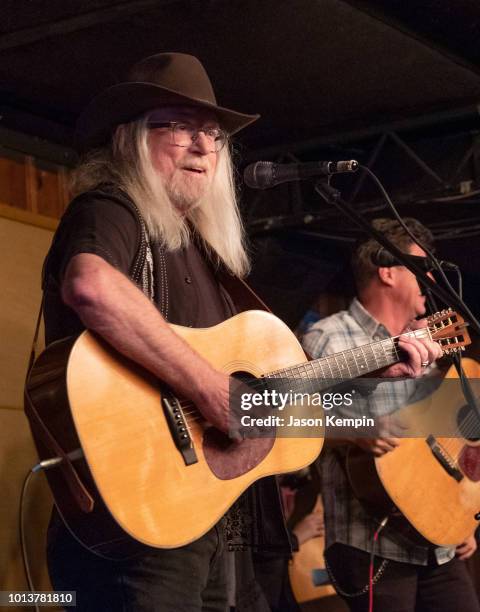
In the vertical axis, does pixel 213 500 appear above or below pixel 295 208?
below

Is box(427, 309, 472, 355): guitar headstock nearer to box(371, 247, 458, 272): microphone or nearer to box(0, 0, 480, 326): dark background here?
box(371, 247, 458, 272): microphone

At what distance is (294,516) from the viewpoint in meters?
6.23

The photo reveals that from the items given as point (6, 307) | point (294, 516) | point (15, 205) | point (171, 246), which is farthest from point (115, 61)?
point (294, 516)

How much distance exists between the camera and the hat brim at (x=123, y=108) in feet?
8.54

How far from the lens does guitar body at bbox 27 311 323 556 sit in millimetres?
2104

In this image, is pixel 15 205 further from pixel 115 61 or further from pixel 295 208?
pixel 295 208

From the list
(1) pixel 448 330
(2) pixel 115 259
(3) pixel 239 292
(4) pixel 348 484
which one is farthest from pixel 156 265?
(4) pixel 348 484

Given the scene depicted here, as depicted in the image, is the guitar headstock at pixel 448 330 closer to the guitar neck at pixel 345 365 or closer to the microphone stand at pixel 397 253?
the guitar neck at pixel 345 365

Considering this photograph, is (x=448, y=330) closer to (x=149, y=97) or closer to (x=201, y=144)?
(x=201, y=144)

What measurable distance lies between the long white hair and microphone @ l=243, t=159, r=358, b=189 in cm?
22

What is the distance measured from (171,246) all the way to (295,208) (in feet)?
10.3

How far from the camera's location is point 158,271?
7.89ft

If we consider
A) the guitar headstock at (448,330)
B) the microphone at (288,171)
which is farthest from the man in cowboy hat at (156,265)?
the guitar headstock at (448,330)

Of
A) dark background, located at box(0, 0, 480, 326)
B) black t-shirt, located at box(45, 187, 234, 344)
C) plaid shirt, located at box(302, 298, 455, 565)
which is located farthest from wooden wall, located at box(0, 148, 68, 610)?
black t-shirt, located at box(45, 187, 234, 344)
